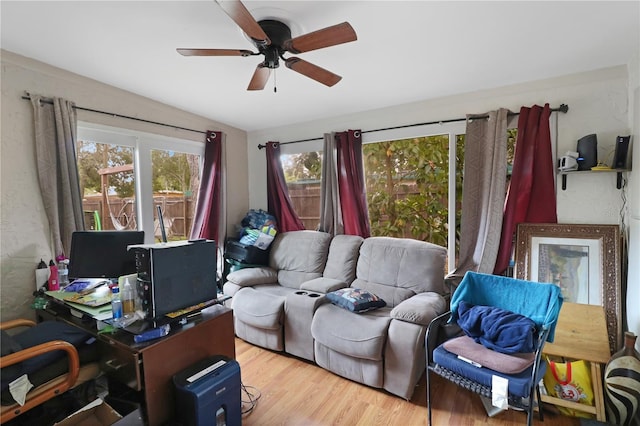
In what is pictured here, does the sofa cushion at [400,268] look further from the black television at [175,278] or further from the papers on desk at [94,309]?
the papers on desk at [94,309]

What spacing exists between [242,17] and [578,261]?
276 cm

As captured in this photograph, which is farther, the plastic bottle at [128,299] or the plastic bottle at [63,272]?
the plastic bottle at [63,272]

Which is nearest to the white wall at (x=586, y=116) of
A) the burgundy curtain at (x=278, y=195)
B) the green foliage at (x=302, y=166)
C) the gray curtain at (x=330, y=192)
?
the gray curtain at (x=330, y=192)

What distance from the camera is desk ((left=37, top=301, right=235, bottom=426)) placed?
1.41 m

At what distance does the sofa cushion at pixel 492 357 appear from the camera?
Answer: 154 centimetres

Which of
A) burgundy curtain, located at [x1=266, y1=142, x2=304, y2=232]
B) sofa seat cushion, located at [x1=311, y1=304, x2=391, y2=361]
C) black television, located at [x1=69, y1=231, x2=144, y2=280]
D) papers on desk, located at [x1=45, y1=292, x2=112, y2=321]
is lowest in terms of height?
sofa seat cushion, located at [x1=311, y1=304, x2=391, y2=361]

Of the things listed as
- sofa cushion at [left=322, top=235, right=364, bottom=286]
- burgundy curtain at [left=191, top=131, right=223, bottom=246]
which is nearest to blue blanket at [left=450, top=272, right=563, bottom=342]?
sofa cushion at [left=322, top=235, right=364, bottom=286]

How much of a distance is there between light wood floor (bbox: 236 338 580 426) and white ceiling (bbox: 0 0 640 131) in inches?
90.9

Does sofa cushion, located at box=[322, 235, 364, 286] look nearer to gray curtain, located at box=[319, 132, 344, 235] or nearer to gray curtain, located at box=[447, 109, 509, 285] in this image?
gray curtain, located at box=[319, 132, 344, 235]

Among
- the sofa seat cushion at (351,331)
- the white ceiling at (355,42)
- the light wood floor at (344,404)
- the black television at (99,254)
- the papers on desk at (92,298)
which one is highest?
the white ceiling at (355,42)

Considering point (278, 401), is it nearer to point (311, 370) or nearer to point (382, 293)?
point (311, 370)

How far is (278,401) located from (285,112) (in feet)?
8.73

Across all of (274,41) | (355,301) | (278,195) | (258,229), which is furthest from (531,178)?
(258,229)

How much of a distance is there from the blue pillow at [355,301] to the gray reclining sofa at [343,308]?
38 millimetres
